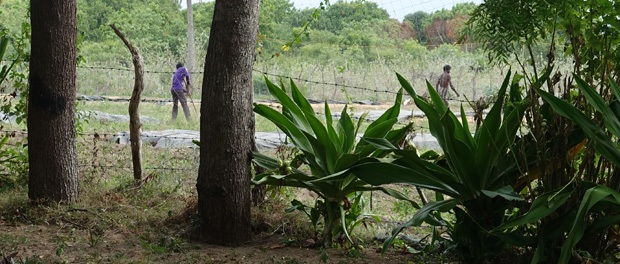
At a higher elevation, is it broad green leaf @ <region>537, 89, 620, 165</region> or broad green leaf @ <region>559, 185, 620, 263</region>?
broad green leaf @ <region>537, 89, 620, 165</region>

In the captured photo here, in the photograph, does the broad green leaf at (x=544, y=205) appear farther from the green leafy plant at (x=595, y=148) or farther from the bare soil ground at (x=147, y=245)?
the bare soil ground at (x=147, y=245)

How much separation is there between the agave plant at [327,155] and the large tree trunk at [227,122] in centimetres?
15

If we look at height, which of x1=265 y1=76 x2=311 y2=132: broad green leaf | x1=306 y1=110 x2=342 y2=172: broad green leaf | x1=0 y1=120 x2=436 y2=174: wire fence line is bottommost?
x1=0 y1=120 x2=436 y2=174: wire fence line

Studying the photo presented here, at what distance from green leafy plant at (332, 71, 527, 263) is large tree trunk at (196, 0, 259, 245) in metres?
1.01

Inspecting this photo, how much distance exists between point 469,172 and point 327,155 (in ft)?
3.29

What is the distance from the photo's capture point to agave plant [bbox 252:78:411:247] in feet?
16.4

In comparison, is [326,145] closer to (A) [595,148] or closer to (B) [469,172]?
(B) [469,172]

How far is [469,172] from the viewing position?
436 centimetres

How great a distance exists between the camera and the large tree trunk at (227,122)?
5.11 m

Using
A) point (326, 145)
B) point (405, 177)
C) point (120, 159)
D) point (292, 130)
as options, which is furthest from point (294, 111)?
point (120, 159)

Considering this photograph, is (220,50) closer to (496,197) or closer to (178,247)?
(178,247)

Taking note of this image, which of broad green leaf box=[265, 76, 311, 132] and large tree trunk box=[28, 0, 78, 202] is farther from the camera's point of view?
large tree trunk box=[28, 0, 78, 202]

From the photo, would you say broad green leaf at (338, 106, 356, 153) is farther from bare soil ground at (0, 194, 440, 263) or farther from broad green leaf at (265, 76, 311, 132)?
bare soil ground at (0, 194, 440, 263)

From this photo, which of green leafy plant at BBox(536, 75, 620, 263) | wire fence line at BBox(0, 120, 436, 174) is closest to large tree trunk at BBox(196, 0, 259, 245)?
green leafy plant at BBox(536, 75, 620, 263)
